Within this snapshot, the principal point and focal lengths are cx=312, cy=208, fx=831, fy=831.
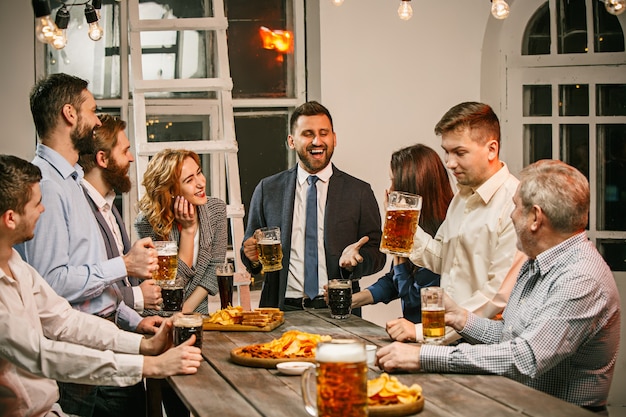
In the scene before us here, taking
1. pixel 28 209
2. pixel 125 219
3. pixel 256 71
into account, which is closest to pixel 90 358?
pixel 28 209

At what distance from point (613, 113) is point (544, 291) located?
3424 millimetres

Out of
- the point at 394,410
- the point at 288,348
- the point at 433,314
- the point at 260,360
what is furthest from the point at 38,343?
the point at 433,314

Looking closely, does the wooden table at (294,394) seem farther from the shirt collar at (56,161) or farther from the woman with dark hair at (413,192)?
the woman with dark hair at (413,192)

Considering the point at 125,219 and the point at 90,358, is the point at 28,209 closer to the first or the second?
the point at 90,358

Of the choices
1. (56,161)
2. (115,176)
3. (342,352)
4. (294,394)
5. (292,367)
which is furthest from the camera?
(115,176)

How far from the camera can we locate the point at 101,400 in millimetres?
3357

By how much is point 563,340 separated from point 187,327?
4.19ft

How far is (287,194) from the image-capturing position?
4570mm

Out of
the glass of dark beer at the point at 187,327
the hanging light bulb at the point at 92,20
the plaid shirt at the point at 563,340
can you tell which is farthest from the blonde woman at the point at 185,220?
the plaid shirt at the point at 563,340

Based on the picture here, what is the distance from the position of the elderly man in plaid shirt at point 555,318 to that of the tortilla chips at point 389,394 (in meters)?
0.39

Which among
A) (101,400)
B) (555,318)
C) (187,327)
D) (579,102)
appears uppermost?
(579,102)

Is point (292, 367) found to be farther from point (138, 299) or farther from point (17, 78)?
point (17, 78)

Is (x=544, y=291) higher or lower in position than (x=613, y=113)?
lower

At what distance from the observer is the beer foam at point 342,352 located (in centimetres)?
178
